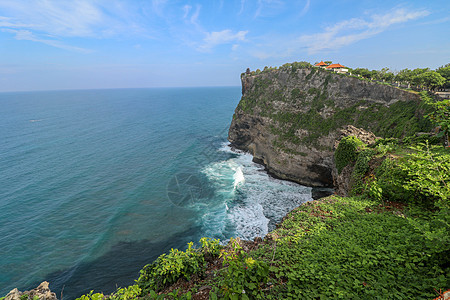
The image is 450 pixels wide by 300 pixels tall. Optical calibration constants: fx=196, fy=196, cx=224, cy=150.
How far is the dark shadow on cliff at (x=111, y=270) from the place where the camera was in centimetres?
1986

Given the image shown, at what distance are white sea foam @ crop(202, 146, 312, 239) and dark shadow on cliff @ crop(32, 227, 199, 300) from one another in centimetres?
568

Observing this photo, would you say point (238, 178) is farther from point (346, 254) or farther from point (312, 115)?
point (346, 254)

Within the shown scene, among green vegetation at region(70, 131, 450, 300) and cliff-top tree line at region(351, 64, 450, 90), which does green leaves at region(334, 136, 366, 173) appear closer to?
green vegetation at region(70, 131, 450, 300)

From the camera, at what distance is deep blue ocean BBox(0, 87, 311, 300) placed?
72.1 feet

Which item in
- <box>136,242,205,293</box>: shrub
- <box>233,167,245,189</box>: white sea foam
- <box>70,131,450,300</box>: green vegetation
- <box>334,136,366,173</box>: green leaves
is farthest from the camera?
<box>233,167,245,189</box>: white sea foam

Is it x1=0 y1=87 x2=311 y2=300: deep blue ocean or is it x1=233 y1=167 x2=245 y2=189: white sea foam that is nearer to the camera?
x1=0 y1=87 x2=311 y2=300: deep blue ocean

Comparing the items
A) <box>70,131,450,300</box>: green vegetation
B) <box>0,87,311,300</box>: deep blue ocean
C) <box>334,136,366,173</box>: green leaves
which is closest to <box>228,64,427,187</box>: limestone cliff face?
<box>0,87,311,300</box>: deep blue ocean

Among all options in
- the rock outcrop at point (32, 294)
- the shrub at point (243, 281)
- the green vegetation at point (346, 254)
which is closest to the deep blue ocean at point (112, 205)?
the rock outcrop at point (32, 294)

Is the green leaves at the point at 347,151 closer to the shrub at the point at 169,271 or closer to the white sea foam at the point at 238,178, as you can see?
the white sea foam at the point at 238,178

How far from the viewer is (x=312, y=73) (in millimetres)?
47938

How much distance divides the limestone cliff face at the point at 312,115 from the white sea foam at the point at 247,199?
492 centimetres

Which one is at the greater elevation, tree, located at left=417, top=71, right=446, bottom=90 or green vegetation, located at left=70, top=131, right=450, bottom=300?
tree, located at left=417, top=71, right=446, bottom=90

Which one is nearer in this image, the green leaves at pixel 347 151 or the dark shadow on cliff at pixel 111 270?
the dark shadow on cliff at pixel 111 270

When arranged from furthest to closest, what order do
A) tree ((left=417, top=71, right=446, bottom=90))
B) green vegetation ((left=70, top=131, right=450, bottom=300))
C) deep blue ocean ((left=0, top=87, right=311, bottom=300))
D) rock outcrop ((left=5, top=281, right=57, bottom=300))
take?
tree ((left=417, top=71, right=446, bottom=90)) → deep blue ocean ((left=0, top=87, right=311, bottom=300)) → rock outcrop ((left=5, top=281, right=57, bottom=300)) → green vegetation ((left=70, top=131, right=450, bottom=300))
